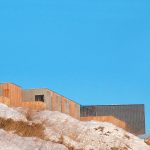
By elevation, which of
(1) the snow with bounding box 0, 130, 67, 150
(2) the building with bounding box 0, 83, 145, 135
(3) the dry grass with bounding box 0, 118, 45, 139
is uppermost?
(2) the building with bounding box 0, 83, 145, 135

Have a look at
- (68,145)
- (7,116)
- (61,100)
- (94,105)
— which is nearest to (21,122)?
(7,116)

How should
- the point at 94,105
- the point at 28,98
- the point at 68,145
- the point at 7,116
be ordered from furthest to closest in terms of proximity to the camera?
the point at 94,105
the point at 28,98
the point at 7,116
the point at 68,145

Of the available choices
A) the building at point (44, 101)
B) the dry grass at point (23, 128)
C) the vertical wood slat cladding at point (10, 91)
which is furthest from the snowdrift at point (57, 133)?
the vertical wood slat cladding at point (10, 91)

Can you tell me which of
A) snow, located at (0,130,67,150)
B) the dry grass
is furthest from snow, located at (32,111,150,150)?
snow, located at (0,130,67,150)

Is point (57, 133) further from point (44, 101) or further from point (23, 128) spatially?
point (44, 101)

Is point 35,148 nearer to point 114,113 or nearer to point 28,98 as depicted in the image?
point 28,98

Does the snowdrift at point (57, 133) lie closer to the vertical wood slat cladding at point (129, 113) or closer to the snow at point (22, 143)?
the snow at point (22, 143)

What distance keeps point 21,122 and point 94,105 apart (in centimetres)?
11529

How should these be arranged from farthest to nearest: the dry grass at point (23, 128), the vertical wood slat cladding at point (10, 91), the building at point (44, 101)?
the vertical wood slat cladding at point (10, 91) < the building at point (44, 101) < the dry grass at point (23, 128)

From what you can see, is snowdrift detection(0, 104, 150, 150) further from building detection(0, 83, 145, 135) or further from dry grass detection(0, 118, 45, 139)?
building detection(0, 83, 145, 135)

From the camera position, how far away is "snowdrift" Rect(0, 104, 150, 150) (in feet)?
107

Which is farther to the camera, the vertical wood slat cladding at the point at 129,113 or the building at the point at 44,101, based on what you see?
the vertical wood slat cladding at the point at 129,113

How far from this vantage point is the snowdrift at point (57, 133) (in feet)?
107

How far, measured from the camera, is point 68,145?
36031mm
